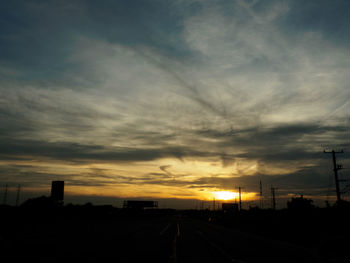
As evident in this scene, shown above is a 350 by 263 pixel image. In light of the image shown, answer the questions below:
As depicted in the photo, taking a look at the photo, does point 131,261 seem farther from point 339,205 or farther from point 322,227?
point 339,205

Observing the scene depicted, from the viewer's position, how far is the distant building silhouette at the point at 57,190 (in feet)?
104

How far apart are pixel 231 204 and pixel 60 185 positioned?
449 ft

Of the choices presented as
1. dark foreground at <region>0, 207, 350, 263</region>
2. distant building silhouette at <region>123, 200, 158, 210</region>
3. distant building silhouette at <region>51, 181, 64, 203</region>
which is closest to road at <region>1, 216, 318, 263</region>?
dark foreground at <region>0, 207, 350, 263</region>

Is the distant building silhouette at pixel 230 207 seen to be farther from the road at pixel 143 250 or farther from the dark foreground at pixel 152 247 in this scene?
the road at pixel 143 250

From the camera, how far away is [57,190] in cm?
3222

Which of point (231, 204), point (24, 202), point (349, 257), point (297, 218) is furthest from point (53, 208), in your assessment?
point (231, 204)

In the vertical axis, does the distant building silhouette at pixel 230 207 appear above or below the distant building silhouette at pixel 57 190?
below

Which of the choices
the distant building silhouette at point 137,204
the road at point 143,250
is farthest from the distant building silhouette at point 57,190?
the distant building silhouette at point 137,204

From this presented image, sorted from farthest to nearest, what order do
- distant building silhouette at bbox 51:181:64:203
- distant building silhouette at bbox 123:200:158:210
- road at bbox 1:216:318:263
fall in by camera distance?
distant building silhouette at bbox 123:200:158:210 < distant building silhouette at bbox 51:181:64:203 < road at bbox 1:216:318:263

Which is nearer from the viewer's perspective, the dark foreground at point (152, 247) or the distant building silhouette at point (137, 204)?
the dark foreground at point (152, 247)

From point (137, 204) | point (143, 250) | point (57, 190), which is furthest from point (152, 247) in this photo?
point (137, 204)

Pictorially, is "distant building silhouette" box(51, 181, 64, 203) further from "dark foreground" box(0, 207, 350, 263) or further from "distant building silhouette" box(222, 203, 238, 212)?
"distant building silhouette" box(222, 203, 238, 212)

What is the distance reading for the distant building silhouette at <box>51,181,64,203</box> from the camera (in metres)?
31.8

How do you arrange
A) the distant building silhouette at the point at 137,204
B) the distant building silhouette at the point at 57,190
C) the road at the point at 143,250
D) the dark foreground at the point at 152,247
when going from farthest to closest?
the distant building silhouette at the point at 137,204
the distant building silhouette at the point at 57,190
the road at the point at 143,250
the dark foreground at the point at 152,247
